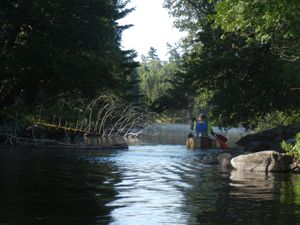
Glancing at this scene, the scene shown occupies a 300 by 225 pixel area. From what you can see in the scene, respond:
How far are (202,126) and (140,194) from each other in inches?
758

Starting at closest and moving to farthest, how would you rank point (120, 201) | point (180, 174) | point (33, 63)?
point (120, 201) < point (180, 174) < point (33, 63)

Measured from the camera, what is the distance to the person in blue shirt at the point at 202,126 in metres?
31.8

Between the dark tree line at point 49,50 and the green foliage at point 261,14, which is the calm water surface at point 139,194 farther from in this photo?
the dark tree line at point 49,50

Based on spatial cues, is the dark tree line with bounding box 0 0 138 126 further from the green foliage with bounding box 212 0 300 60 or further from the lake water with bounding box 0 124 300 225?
the green foliage with bounding box 212 0 300 60

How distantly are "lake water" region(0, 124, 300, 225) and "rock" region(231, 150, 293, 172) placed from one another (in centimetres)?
72

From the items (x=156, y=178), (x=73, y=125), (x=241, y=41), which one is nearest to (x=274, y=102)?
(x=241, y=41)

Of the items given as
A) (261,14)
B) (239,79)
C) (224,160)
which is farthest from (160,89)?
(261,14)

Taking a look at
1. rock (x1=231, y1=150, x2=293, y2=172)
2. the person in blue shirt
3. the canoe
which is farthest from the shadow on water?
the person in blue shirt

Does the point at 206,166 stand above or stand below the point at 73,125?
below

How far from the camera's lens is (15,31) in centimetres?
3388

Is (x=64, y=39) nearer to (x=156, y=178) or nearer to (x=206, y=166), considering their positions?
(x=206, y=166)

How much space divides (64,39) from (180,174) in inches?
740

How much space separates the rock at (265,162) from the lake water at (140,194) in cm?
72

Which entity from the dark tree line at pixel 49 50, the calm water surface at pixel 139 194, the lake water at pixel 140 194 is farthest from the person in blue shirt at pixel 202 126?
A: the calm water surface at pixel 139 194
